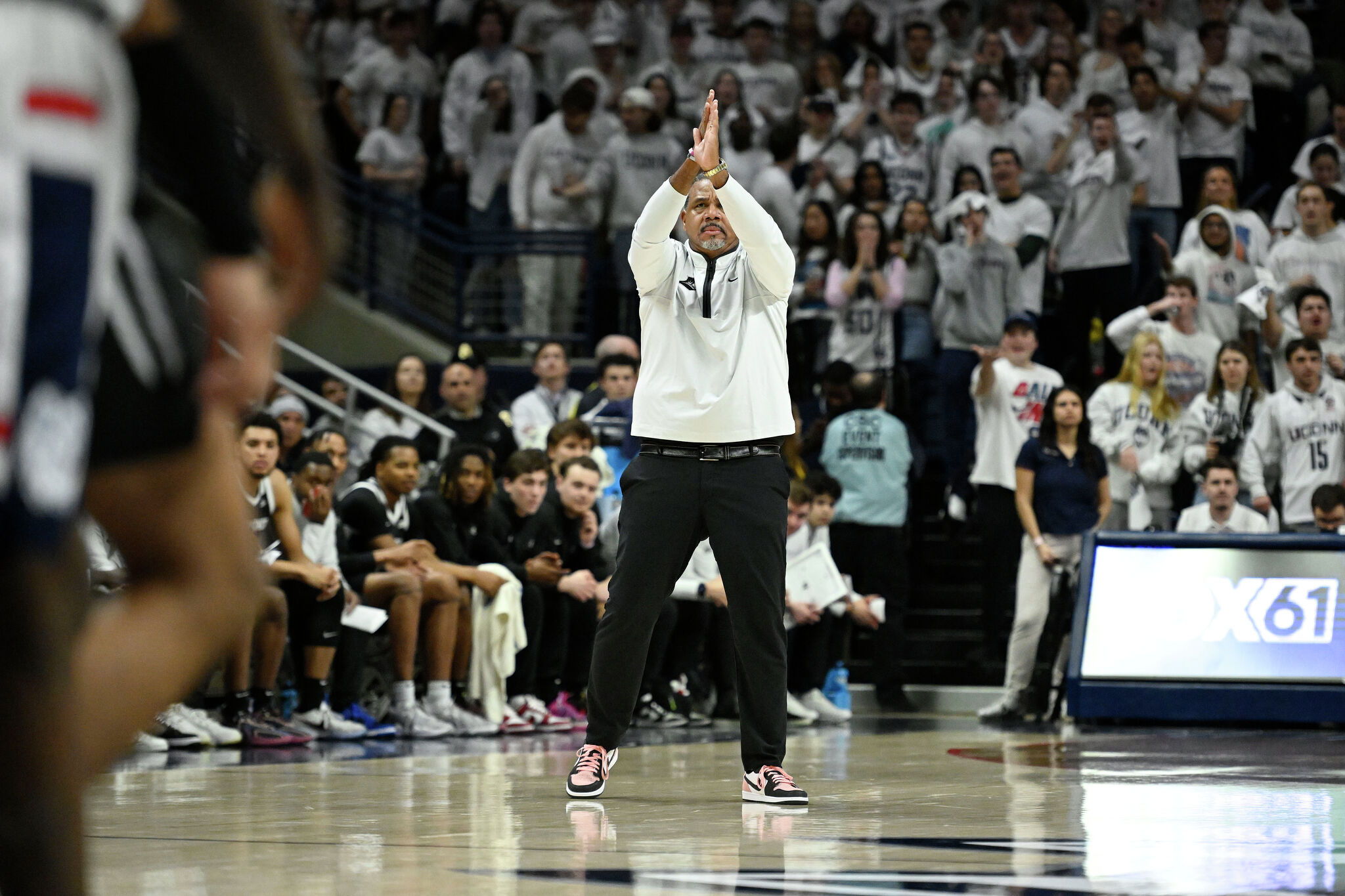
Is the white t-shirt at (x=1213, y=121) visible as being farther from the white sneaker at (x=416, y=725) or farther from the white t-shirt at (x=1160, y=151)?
the white sneaker at (x=416, y=725)

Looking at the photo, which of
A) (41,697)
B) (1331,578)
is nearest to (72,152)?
(41,697)

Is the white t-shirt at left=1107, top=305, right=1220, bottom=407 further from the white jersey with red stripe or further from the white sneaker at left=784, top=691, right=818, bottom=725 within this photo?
the white jersey with red stripe

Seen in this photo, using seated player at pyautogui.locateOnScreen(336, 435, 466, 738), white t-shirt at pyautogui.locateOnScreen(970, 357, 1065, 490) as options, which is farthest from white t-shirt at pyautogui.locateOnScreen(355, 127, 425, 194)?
seated player at pyautogui.locateOnScreen(336, 435, 466, 738)

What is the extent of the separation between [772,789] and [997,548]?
652cm

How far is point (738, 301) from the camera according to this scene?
643cm

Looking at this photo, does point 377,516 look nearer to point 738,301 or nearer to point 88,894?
point 738,301

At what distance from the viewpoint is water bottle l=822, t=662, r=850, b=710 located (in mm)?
11891

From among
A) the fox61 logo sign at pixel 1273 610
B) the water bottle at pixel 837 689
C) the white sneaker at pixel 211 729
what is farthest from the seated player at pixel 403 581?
the fox61 logo sign at pixel 1273 610

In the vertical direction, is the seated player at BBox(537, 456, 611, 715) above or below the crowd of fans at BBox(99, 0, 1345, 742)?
below

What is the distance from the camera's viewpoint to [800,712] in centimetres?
1132

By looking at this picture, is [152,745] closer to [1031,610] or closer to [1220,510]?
[1031,610]

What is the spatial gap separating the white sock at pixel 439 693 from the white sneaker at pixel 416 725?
181mm

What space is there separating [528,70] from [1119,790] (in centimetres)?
1096

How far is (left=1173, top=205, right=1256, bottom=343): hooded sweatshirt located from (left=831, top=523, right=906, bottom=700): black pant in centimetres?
290
